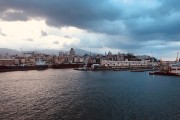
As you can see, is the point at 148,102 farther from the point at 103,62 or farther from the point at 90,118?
the point at 103,62

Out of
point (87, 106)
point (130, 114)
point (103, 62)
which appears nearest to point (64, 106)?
point (87, 106)

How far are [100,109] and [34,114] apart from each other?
5888 millimetres

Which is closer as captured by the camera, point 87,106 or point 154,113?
point 154,113

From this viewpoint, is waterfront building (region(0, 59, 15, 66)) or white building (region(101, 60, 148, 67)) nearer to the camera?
white building (region(101, 60, 148, 67))

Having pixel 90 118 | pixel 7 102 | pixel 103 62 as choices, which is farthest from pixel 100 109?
pixel 103 62

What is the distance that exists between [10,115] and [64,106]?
551 centimetres

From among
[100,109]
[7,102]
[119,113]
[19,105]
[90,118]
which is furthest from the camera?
[7,102]

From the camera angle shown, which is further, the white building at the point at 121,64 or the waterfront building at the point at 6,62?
the waterfront building at the point at 6,62

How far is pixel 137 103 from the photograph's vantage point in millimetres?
29031

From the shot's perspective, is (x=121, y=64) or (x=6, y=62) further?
(x=6, y=62)

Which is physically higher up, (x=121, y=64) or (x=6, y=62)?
(x=6, y=62)

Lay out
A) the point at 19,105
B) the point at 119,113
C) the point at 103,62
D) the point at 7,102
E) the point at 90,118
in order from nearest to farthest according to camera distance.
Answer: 1. the point at 90,118
2. the point at 119,113
3. the point at 19,105
4. the point at 7,102
5. the point at 103,62

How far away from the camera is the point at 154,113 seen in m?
24.1

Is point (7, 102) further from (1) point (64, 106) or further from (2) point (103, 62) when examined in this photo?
(2) point (103, 62)
